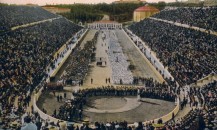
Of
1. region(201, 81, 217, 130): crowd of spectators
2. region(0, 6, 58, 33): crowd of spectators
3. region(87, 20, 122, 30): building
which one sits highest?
region(0, 6, 58, 33): crowd of spectators

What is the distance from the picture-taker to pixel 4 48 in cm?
4388

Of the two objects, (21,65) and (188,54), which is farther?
(188,54)

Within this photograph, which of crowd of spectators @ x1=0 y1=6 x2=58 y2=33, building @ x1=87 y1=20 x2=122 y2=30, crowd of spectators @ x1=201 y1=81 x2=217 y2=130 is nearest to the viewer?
crowd of spectators @ x1=201 y1=81 x2=217 y2=130

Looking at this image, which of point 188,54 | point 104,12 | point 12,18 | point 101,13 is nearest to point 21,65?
point 188,54

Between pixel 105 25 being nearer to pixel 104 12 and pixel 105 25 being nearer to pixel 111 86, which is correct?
pixel 104 12

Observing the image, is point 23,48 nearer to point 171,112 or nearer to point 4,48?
point 4,48

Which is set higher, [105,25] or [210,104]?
[210,104]

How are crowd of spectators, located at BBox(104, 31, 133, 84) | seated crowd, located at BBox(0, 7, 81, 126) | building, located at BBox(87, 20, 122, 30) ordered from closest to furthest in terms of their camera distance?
1. seated crowd, located at BBox(0, 7, 81, 126)
2. crowd of spectators, located at BBox(104, 31, 133, 84)
3. building, located at BBox(87, 20, 122, 30)

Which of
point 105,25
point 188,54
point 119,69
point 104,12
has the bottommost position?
point 105,25

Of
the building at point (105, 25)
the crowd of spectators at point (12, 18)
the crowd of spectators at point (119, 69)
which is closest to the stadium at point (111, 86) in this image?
the crowd of spectators at point (119, 69)

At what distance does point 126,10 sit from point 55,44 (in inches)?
4198

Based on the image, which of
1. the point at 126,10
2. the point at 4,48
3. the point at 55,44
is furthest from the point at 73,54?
the point at 126,10

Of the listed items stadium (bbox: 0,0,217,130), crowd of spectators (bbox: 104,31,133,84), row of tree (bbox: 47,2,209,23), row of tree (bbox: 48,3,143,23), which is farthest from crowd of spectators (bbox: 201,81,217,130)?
row of tree (bbox: 48,3,143,23)

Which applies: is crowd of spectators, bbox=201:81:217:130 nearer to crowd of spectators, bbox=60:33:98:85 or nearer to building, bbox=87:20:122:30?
crowd of spectators, bbox=60:33:98:85
